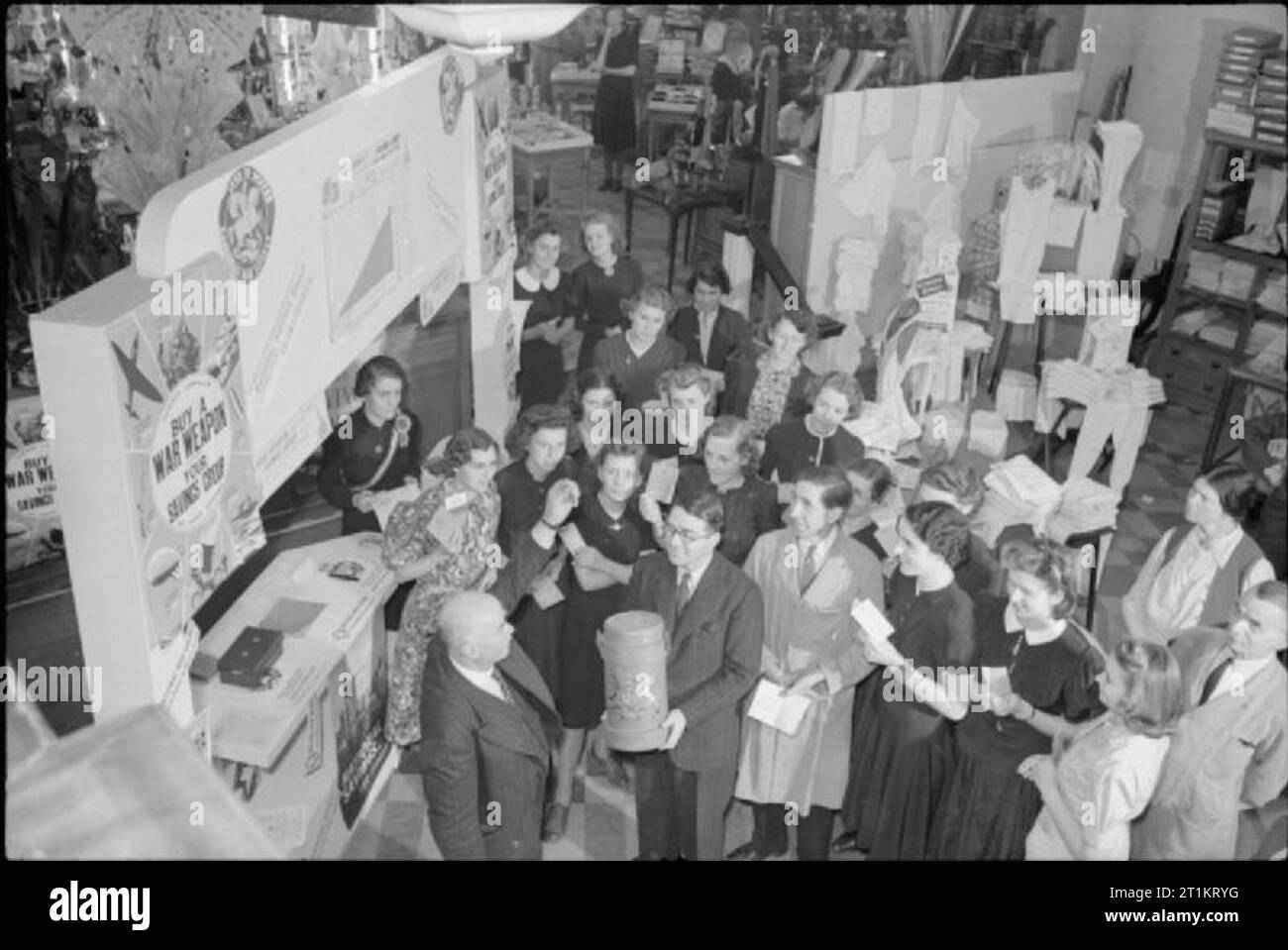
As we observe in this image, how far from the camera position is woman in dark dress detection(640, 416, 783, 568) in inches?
188

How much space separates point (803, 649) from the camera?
423 centimetres

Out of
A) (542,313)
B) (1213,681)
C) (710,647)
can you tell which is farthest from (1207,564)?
(542,313)

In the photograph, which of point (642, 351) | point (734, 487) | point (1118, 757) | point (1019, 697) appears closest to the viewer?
point (1118, 757)

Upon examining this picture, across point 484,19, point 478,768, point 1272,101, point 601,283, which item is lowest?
point 478,768

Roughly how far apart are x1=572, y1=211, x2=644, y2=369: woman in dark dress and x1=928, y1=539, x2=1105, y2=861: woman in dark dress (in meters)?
3.12

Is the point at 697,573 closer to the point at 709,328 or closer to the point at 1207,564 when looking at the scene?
the point at 1207,564

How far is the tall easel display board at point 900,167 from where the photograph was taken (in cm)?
785


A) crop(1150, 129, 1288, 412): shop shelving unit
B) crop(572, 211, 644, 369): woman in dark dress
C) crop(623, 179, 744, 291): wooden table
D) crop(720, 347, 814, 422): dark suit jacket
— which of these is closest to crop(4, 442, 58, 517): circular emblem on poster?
crop(572, 211, 644, 369): woman in dark dress

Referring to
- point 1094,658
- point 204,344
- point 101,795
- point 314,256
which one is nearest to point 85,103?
point 314,256

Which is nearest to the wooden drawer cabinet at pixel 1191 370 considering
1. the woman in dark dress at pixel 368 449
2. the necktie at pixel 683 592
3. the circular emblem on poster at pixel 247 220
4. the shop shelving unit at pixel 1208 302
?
the shop shelving unit at pixel 1208 302

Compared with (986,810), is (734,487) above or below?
above

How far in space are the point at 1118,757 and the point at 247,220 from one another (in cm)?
279

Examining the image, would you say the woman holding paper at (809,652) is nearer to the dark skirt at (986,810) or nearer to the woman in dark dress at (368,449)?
the dark skirt at (986,810)

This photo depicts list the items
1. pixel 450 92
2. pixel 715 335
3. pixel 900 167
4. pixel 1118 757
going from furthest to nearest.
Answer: pixel 900 167, pixel 715 335, pixel 450 92, pixel 1118 757
